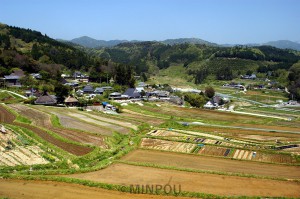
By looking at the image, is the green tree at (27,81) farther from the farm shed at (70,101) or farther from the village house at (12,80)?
the farm shed at (70,101)

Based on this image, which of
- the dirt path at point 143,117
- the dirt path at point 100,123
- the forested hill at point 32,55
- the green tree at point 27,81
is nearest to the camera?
the dirt path at point 100,123

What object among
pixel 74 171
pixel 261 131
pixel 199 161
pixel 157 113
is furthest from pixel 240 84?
pixel 74 171

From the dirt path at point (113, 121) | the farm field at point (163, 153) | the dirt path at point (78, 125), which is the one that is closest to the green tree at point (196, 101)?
the farm field at point (163, 153)

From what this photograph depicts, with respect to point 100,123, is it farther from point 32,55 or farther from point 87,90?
point 32,55

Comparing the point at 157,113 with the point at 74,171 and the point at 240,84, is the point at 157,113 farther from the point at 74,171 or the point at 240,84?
the point at 240,84

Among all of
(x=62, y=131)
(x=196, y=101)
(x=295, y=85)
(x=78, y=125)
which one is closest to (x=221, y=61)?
(x=295, y=85)

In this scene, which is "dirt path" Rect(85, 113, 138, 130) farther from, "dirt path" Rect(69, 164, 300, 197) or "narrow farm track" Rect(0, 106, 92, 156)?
"dirt path" Rect(69, 164, 300, 197)
